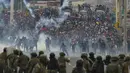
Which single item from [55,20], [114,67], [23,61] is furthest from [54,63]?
[55,20]

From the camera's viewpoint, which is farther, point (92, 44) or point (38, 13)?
point (38, 13)

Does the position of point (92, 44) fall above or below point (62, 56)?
below

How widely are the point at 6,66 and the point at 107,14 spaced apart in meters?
16.2

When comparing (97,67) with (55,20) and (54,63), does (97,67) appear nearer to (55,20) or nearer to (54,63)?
(54,63)

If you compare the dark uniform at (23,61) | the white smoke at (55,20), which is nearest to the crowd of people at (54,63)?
the dark uniform at (23,61)

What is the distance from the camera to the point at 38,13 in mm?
24891

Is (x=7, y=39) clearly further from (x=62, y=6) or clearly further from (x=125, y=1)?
(x=125, y=1)

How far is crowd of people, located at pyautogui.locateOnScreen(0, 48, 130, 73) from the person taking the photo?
755 cm

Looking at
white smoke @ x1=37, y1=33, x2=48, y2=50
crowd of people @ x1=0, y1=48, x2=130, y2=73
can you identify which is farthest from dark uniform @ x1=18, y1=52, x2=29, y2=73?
white smoke @ x1=37, y1=33, x2=48, y2=50

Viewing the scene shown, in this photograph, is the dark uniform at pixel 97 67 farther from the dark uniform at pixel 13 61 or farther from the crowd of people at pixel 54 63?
the dark uniform at pixel 13 61

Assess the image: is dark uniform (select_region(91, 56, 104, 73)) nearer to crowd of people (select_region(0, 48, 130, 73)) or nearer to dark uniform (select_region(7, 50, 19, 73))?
crowd of people (select_region(0, 48, 130, 73))

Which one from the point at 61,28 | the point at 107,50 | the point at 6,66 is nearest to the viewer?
the point at 6,66

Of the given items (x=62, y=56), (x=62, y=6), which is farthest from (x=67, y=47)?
(x=62, y=56)

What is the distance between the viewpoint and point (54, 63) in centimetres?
908
